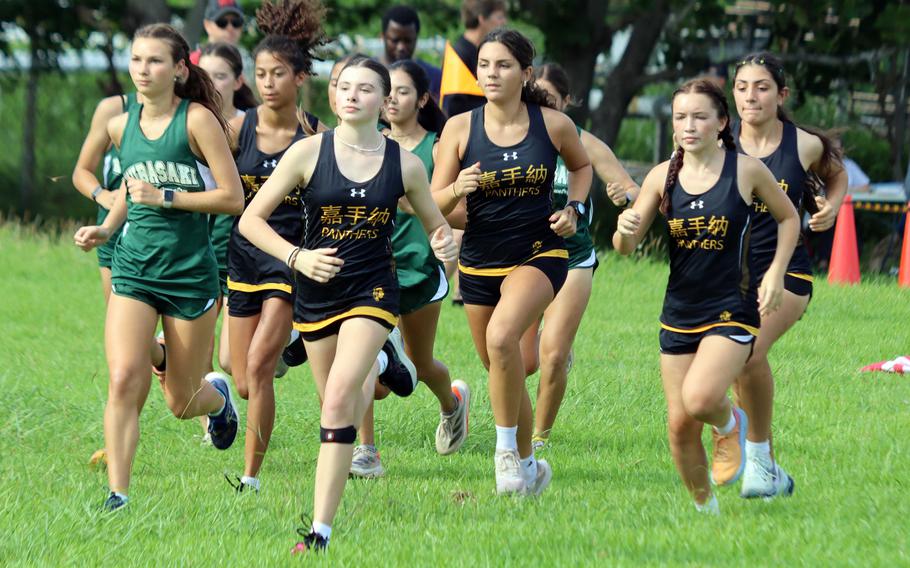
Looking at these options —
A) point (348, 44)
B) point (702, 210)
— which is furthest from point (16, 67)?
point (702, 210)

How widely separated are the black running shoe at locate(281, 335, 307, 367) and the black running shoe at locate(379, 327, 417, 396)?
0.49m

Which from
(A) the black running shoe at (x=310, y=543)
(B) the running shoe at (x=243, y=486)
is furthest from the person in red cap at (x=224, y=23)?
(A) the black running shoe at (x=310, y=543)

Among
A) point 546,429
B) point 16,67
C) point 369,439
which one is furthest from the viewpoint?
point 16,67

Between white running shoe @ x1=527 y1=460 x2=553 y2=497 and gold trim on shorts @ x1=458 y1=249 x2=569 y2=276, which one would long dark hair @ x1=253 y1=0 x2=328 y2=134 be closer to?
gold trim on shorts @ x1=458 y1=249 x2=569 y2=276

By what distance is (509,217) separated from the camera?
284 inches

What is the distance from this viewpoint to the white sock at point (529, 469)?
698 cm

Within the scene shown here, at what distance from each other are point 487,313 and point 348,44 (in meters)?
16.2

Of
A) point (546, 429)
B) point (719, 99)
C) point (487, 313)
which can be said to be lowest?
point (546, 429)

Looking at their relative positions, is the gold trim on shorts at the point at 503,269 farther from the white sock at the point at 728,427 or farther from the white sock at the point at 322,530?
the white sock at the point at 322,530

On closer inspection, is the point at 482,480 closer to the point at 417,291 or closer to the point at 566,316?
the point at 417,291

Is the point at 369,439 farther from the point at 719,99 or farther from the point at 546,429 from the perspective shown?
the point at 719,99

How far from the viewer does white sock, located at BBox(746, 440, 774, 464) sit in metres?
6.86

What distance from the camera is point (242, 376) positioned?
7762 mm

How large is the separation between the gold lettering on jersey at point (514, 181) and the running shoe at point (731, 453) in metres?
1.43
